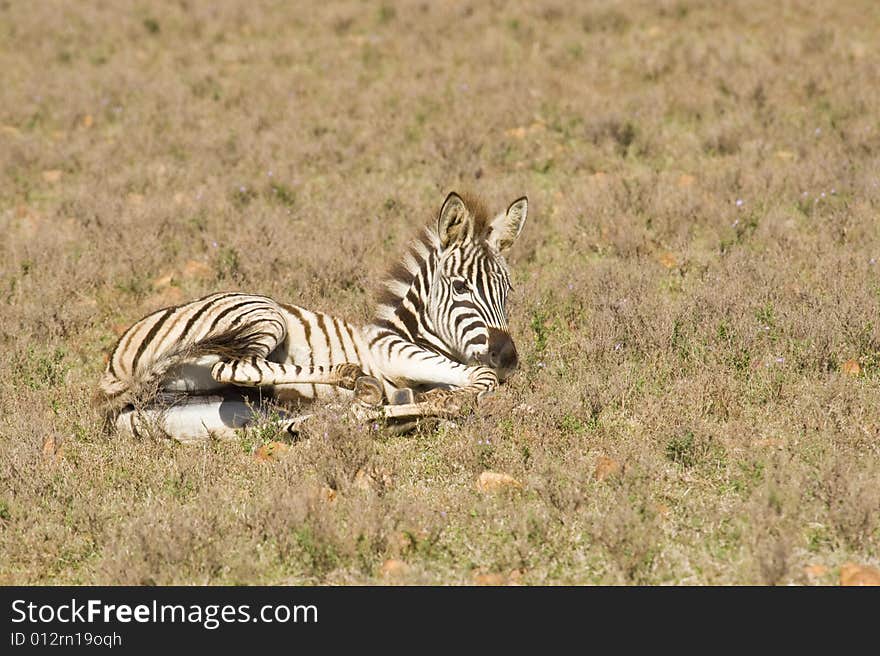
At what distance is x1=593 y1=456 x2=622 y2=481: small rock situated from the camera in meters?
6.30

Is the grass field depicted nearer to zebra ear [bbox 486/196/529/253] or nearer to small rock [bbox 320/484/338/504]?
small rock [bbox 320/484/338/504]

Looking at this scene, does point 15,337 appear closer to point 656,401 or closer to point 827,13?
point 656,401

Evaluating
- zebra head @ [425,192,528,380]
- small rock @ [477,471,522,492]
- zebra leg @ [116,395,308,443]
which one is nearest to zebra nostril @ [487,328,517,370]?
zebra head @ [425,192,528,380]

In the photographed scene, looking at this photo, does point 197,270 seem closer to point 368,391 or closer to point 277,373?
point 277,373

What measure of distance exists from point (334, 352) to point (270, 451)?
105 centimetres

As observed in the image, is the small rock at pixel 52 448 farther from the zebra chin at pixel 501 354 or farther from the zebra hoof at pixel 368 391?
the zebra chin at pixel 501 354

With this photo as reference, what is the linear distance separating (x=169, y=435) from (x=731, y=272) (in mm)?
5508

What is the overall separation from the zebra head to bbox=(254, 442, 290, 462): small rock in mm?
1473

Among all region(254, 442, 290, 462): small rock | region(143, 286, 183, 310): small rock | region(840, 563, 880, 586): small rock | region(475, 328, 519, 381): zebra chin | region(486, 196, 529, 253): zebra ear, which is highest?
region(143, 286, 183, 310): small rock

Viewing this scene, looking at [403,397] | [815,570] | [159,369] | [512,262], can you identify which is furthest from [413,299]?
[815,570]

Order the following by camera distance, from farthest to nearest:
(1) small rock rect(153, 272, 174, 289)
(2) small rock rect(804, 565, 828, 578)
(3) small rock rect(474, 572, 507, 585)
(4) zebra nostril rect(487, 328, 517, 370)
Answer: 1. (1) small rock rect(153, 272, 174, 289)
2. (4) zebra nostril rect(487, 328, 517, 370)
3. (3) small rock rect(474, 572, 507, 585)
4. (2) small rock rect(804, 565, 828, 578)

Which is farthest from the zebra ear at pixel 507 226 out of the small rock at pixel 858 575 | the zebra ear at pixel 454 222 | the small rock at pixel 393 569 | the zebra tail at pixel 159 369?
the small rock at pixel 858 575

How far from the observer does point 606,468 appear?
251 inches

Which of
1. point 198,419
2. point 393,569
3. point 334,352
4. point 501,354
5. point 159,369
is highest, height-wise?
point 334,352
